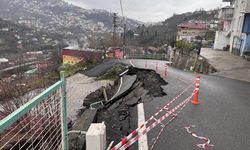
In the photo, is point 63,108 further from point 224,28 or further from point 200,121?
point 224,28

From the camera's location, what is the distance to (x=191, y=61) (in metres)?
24.6

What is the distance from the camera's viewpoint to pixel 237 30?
27969 millimetres

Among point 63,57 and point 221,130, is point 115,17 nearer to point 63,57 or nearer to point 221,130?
point 63,57

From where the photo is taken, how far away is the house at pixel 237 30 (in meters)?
22.9

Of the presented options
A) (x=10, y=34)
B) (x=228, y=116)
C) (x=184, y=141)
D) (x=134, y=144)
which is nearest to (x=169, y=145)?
(x=184, y=141)

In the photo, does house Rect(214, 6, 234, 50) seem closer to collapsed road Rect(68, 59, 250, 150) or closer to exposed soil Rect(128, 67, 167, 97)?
exposed soil Rect(128, 67, 167, 97)

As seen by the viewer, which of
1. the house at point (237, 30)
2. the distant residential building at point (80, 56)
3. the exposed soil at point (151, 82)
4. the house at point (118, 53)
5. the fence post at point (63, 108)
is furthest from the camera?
the house at point (118, 53)

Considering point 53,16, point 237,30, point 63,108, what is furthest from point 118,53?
point 53,16

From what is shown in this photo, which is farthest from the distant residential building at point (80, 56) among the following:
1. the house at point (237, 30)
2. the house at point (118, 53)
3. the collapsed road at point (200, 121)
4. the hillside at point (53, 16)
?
the hillside at point (53, 16)

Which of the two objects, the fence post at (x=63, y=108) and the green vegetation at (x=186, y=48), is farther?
the green vegetation at (x=186, y=48)

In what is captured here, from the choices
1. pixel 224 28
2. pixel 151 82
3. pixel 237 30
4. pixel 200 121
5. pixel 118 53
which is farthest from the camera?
pixel 118 53

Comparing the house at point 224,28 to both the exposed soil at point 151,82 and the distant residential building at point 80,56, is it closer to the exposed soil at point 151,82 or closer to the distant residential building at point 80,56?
the distant residential building at point 80,56

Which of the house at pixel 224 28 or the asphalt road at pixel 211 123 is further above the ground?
the house at pixel 224 28

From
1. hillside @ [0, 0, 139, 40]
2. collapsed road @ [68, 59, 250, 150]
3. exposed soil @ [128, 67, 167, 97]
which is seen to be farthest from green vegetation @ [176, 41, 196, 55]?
hillside @ [0, 0, 139, 40]
